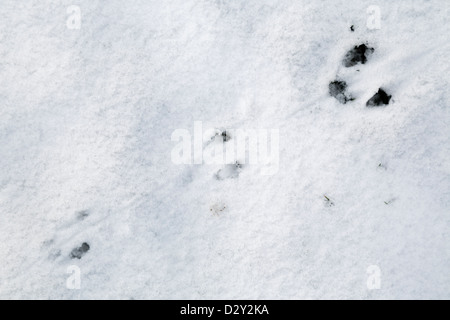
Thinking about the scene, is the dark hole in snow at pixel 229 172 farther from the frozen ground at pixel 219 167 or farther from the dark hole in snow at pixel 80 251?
the dark hole in snow at pixel 80 251

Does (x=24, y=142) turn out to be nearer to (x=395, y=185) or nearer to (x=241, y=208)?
(x=241, y=208)

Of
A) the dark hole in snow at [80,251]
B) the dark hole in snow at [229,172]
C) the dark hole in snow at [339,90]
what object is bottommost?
the dark hole in snow at [80,251]

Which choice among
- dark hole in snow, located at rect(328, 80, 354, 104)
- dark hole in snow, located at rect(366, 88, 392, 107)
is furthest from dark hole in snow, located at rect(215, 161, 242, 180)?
dark hole in snow, located at rect(366, 88, 392, 107)

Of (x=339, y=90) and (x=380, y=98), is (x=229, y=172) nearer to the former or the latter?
(x=339, y=90)

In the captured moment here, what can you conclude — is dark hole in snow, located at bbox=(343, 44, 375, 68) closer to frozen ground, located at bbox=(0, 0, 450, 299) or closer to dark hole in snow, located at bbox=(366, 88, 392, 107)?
frozen ground, located at bbox=(0, 0, 450, 299)

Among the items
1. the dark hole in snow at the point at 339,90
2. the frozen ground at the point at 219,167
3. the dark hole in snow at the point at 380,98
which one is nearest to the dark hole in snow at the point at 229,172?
the frozen ground at the point at 219,167

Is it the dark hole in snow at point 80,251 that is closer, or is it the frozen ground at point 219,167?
the frozen ground at point 219,167
